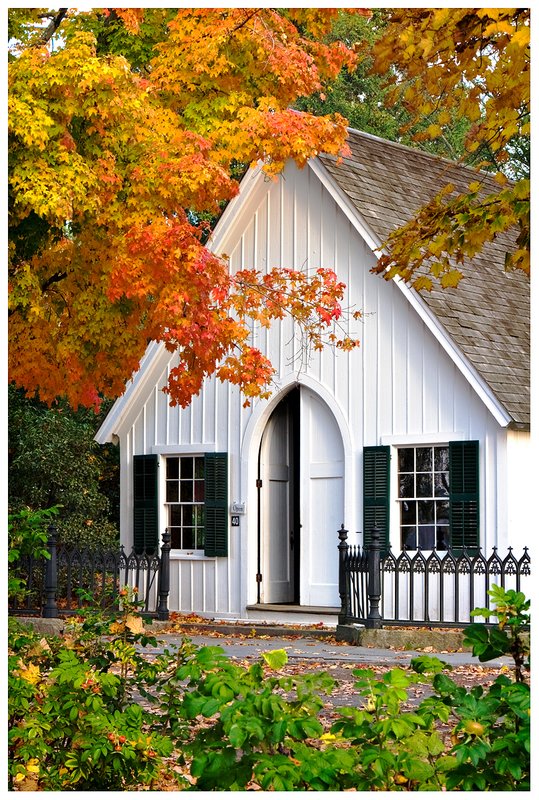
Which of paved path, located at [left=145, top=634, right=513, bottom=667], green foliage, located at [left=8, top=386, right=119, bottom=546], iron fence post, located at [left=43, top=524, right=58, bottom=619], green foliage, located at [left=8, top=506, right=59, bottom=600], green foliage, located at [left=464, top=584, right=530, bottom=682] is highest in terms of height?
green foliage, located at [left=8, top=386, right=119, bottom=546]

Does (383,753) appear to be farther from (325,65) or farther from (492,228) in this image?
(325,65)

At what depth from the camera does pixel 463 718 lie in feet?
16.0

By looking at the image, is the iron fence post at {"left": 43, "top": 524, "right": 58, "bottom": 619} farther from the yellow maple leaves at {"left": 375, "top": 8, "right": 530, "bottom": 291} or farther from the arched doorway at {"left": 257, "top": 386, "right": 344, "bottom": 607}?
the yellow maple leaves at {"left": 375, "top": 8, "right": 530, "bottom": 291}

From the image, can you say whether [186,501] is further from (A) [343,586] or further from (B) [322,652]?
(B) [322,652]

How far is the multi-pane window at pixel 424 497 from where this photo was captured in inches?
693

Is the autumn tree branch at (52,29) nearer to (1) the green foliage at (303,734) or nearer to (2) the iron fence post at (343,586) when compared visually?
(2) the iron fence post at (343,586)

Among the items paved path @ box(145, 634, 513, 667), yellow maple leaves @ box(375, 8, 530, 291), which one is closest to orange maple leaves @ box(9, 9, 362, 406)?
paved path @ box(145, 634, 513, 667)

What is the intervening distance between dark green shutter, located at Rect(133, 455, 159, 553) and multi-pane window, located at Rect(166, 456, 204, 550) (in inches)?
10.4

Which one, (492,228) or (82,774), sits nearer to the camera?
(82,774)

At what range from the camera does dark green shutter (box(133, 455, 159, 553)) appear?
20.8 metres

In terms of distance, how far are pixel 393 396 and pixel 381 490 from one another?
4.67 feet

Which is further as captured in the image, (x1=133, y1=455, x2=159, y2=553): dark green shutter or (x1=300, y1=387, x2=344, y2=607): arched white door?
(x1=133, y1=455, x2=159, y2=553): dark green shutter

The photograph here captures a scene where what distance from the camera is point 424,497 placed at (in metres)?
17.8

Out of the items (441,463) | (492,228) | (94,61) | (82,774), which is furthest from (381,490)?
(82,774)
